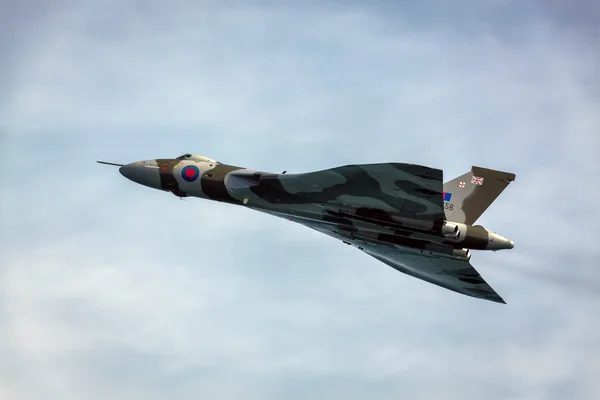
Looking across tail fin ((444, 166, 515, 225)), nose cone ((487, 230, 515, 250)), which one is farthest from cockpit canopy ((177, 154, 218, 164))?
nose cone ((487, 230, 515, 250))

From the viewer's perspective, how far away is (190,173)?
4012 centimetres

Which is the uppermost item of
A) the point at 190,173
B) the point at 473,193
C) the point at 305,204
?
the point at 473,193

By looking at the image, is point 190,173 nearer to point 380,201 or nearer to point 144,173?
point 144,173

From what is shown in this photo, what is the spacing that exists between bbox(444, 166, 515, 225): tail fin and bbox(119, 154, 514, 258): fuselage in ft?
5.41

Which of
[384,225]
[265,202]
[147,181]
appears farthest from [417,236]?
[147,181]

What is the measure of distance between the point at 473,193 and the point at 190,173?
47.6 ft

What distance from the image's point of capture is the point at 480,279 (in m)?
39.3

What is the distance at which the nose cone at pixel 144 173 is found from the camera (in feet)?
134

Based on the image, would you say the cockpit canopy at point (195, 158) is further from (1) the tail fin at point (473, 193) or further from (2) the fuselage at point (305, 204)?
(1) the tail fin at point (473, 193)

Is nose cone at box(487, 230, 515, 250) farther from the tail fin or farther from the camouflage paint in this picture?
the tail fin

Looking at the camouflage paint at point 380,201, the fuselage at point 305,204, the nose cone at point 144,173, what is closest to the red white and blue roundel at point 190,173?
the fuselage at point 305,204

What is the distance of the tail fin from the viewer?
37812 millimetres

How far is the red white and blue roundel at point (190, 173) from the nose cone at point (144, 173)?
5.12 ft

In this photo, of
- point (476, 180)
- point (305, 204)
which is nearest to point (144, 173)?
point (305, 204)
